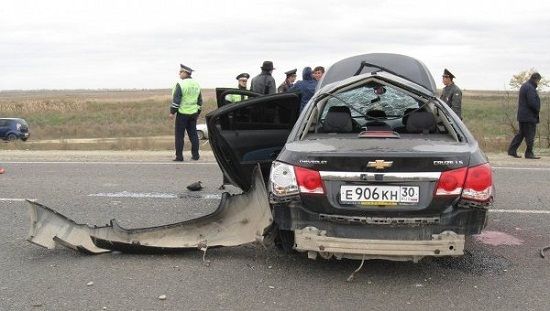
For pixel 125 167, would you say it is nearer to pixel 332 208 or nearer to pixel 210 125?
pixel 210 125

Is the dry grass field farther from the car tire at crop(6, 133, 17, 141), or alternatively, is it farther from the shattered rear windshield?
the shattered rear windshield

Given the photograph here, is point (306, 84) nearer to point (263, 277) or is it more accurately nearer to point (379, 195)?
point (263, 277)

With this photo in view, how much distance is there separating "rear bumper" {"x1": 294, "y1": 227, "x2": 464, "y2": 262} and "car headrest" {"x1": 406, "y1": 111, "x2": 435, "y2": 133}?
3.77 feet

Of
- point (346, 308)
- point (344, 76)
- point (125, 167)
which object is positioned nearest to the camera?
point (346, 308)

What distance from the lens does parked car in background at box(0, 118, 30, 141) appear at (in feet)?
90.4

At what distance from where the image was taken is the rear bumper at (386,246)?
12.6 feet

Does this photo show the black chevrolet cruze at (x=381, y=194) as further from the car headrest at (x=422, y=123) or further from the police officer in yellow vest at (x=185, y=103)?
the police officer in yellow vest at (x=185, y=103)

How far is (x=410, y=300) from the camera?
153 inches

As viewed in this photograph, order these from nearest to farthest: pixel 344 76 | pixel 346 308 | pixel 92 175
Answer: pixel 346 308 → pixel 344 76 → pixel 92 175

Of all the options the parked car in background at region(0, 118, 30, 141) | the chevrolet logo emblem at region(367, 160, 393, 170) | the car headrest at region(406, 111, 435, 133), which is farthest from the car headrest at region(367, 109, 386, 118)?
the parked car in background at region(0, 118, 30, 141)

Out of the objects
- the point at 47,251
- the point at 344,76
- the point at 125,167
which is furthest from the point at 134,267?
the point at 125,167

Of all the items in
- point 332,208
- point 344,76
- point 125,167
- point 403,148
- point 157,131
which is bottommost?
point 157,131

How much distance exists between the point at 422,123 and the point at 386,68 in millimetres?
1708

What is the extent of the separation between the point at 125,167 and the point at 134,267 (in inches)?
246
